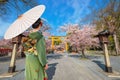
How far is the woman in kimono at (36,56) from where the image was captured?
3.24 m

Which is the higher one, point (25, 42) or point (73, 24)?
point (73, 24)

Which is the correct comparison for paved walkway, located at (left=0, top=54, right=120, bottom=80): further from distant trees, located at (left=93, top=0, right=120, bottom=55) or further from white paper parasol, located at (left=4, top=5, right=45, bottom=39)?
distant trees, located at (left=93, top=0, right=120, bottom=55)

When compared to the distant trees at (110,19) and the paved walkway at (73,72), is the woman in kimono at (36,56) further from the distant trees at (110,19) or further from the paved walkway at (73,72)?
the distant trees at (110,19)

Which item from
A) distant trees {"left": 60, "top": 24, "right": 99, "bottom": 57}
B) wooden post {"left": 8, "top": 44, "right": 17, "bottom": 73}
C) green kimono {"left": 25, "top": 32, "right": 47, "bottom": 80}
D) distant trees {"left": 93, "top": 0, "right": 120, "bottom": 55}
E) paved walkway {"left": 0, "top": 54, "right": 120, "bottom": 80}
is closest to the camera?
green kimono {"left": 25, "top": 32, "right": 47, "bottom": 80}

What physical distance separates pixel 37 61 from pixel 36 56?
114 millimetres

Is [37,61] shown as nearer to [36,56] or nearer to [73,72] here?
[36,56]

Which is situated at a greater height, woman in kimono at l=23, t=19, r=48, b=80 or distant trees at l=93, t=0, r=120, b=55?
distant trees at l=93, t=0, r=120, b=55

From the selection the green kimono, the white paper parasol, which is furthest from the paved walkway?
the white paper parasol

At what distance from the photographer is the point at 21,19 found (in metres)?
3.64

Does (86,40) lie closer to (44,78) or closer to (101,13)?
(101,13)

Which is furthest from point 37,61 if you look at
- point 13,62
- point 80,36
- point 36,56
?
point 80,36

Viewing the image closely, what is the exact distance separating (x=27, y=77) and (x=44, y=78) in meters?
0.38

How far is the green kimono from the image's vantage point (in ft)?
10.6

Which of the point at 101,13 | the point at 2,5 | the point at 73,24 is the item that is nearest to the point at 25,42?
the point at 2,5
